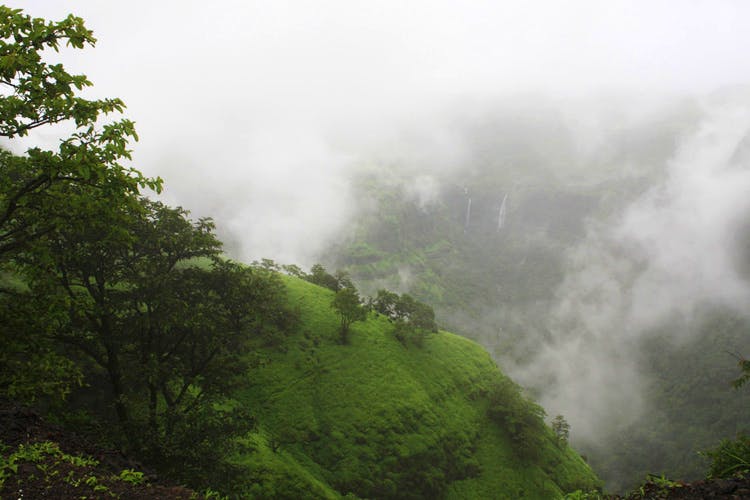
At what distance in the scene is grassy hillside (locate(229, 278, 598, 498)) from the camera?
43125 mm

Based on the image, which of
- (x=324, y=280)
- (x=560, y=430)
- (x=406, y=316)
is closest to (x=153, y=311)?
(x=406, y=316)

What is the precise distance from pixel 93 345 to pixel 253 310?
7.60 m

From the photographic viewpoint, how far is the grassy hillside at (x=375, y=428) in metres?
43.1

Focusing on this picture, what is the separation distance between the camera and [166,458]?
17828 millimetres

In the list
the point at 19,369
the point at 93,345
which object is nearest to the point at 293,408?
the point at 93,345

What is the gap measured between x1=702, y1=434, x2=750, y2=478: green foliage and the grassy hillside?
3094 cm

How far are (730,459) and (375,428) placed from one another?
42.1m

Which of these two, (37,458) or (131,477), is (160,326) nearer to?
(37,458)

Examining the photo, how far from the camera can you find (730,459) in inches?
461

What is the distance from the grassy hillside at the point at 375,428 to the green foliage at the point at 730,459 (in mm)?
30938

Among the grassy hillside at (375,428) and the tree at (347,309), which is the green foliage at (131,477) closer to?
the grassy hillside at (375,428)

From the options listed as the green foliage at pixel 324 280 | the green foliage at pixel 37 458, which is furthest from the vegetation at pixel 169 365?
the green foliage at pixel 324 280

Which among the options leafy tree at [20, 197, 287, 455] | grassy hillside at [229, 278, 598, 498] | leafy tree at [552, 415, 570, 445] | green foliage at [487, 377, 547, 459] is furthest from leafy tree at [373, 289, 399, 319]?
leafy tree at [20, 197, 287, 455]

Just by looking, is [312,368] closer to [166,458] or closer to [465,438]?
[465,438]
